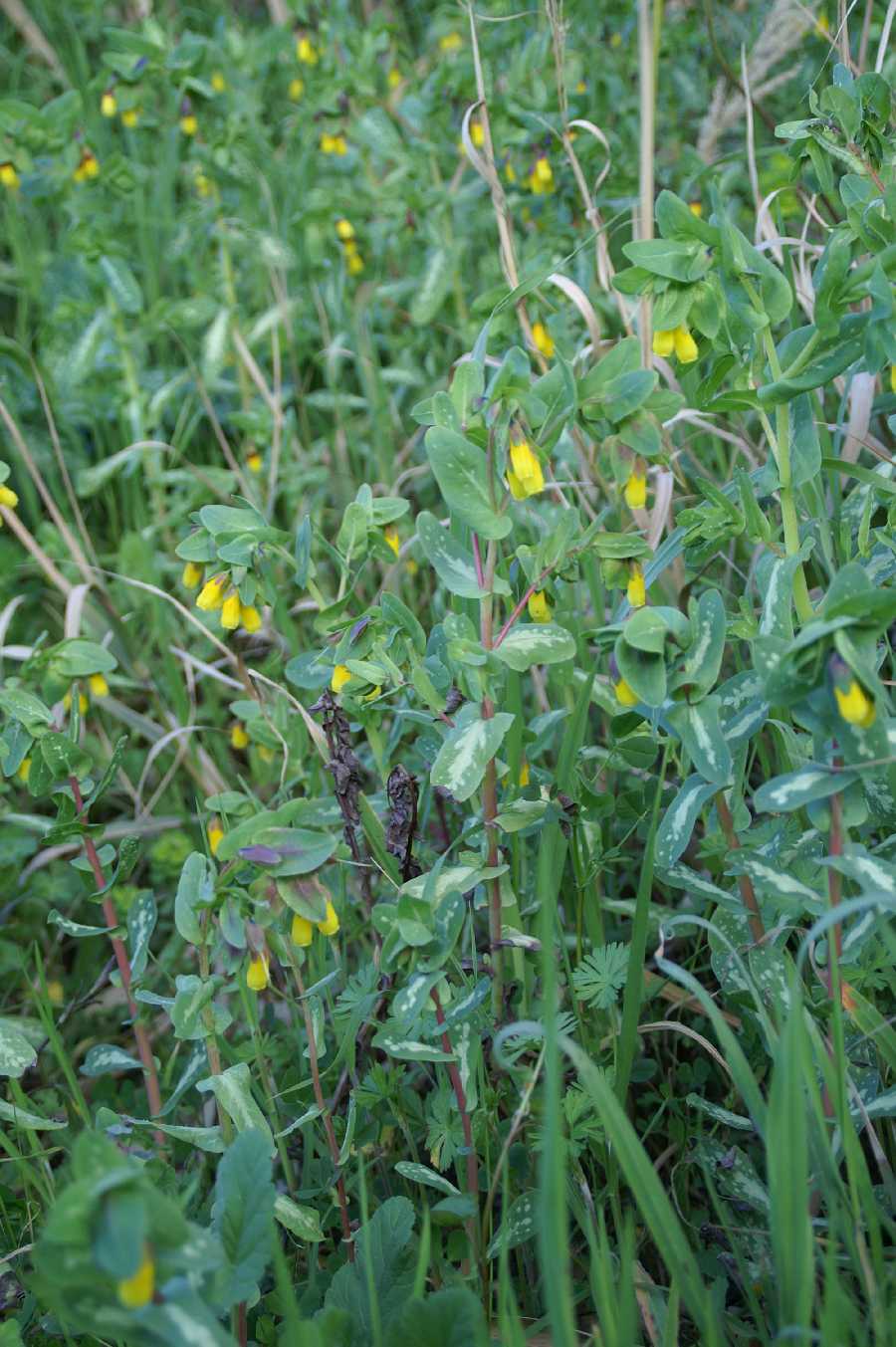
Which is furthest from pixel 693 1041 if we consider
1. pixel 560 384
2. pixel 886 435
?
Answer: pixel 886 435

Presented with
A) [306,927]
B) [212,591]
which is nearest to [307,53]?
[212,591]

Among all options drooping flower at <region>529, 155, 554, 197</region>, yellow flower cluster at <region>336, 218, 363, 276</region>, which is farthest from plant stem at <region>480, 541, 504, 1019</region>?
yellow flower cluster at <region>336, 218, 363, 276</region>

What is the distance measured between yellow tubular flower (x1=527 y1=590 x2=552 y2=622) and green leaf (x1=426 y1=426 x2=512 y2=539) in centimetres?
16

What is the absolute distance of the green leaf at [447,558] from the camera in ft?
4.75

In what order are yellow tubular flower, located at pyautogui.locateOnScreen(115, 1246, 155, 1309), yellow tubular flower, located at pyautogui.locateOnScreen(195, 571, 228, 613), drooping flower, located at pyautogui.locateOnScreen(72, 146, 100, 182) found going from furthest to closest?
1. drooping flower, located at pyautogui.locateOnScreen(72, 146, 100, 182)
2. yellow tubular flower, located at pyautogui.locateOnScreen(195, 571, 228, 613)
3. yellow tubular flower, located at pyautogui.locateOnScreen(115, 1246, 155, 1309)

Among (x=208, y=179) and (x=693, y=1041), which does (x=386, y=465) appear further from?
(x=693, y=1041)

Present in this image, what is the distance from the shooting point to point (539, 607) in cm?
151

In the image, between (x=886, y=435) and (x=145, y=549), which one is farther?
(x=145, y=549)

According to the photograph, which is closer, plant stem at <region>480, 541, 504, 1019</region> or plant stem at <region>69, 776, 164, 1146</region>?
plant stem at <region>480, 541, 504, 1019</region>

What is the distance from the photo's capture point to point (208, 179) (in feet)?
11.3

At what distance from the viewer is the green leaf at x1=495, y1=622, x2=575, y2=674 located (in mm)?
1369

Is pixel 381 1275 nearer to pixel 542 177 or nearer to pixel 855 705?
pixel 855 705

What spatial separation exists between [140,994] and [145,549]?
66.8 inches

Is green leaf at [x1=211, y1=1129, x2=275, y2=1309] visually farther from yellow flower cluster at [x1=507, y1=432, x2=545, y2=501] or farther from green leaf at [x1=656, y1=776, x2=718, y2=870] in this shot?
yellow flower cluster at [x1=507, y1=432, x2=545, y2=501]
